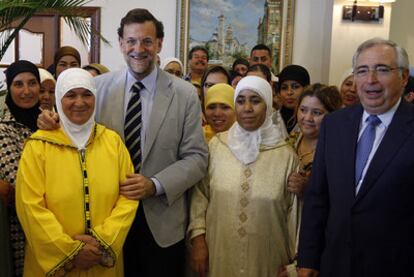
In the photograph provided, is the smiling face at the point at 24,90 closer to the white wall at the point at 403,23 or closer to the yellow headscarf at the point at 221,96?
the yellow headscarf at the point at 221,96

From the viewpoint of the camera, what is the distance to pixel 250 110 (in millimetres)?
2273

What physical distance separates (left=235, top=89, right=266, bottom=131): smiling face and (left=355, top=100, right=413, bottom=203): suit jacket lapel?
72 centimetres

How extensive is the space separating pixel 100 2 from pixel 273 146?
13.4 ft

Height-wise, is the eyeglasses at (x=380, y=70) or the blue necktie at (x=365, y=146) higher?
the eyeglasses at (x=380, y=70)

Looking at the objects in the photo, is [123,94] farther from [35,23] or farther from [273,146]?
[35,23]

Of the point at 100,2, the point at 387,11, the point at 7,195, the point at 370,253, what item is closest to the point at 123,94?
the point at 7,195

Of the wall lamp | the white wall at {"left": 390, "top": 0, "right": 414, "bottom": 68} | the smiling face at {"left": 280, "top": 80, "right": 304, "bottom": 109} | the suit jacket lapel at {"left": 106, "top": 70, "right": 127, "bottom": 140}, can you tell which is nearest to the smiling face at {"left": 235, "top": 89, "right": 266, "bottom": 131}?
the suit jacket lapel at {"left": 106, "top": 70, "right": 127, "bottom": 140}

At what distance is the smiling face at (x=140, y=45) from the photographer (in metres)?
2.16

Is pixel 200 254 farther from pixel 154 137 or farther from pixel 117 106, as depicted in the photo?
pixel 117 106

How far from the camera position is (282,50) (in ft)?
19.2

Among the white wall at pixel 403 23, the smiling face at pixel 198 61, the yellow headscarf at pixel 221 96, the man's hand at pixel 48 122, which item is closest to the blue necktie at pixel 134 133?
the man's hand at pixel 48 122

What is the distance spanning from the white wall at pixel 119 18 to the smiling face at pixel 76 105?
378 cm

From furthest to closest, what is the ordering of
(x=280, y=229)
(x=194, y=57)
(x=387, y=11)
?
1. (x=387, y=11)
2. (x=194, y=57)
3. (x=280, y=229)

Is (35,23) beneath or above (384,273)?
above
